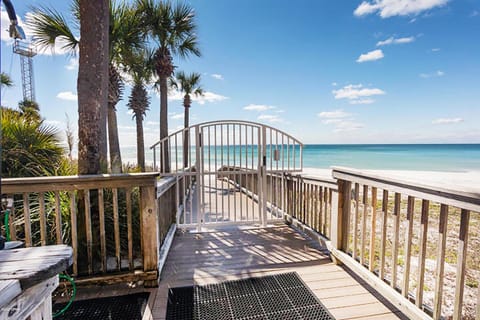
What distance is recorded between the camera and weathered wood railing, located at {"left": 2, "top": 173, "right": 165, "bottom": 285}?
1818 mm

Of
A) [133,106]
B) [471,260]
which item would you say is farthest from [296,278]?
[133,106]

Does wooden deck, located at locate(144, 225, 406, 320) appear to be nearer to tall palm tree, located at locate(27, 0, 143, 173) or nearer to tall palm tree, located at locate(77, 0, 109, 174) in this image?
tall palm tree, located at locate(77, 0, 109, 174)

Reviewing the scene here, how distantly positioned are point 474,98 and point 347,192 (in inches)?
999

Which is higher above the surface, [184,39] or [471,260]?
[184,39]

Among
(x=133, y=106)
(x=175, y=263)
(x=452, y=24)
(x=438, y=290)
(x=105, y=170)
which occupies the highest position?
(x=452, y=24)

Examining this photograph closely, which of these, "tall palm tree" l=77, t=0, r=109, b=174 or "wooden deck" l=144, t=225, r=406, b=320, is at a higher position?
"tall palm tree" l=77, t=0, r=109, b=174

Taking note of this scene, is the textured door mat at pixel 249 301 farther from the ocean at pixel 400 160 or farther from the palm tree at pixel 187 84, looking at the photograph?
the ocean at pixel 400 160

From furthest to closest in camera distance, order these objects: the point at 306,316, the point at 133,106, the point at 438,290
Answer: the point at 133,106 < the point at 306,316 < the point at 438,290

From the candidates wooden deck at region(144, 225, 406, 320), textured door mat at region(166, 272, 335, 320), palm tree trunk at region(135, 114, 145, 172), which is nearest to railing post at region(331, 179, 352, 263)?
wooden deck at region(144, 225, 406, 320)

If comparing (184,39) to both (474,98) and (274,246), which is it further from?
(474,98)

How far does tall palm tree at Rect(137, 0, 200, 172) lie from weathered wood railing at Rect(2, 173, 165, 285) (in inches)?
87.6

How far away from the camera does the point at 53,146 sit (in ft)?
10.1

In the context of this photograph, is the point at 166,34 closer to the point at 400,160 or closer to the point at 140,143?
the point at 140,143

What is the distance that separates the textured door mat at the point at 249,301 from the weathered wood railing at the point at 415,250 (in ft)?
1.88
